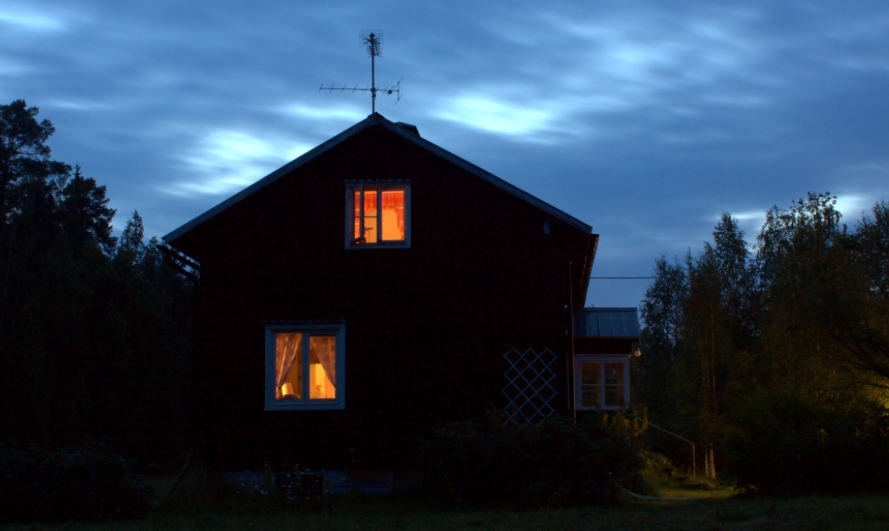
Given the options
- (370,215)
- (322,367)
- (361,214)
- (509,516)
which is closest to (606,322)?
(370,215)

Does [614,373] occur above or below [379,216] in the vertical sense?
below

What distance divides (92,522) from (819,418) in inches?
453

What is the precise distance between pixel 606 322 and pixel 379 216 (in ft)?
18.2

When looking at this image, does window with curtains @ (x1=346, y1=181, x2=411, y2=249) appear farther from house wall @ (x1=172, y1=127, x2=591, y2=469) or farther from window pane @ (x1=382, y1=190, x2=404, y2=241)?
house wall @ (x1=172, y1=127, x2=591, y2=469)

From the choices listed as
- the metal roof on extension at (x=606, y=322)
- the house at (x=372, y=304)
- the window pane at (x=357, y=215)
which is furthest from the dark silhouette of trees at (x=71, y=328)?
the metal roof on extension at (x=606, y=322)

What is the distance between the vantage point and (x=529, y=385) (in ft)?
47.7

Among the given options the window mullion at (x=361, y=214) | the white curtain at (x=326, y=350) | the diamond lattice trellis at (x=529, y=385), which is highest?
the window mullion at (x=361, y=214)

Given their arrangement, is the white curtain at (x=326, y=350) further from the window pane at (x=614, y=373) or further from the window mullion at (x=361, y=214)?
the window pane at (x=614, y=373)

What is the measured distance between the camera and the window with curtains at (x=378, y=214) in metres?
15.1

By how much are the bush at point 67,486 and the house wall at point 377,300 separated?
3034 mm

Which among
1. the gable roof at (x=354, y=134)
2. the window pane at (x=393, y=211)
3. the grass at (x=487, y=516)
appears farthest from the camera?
the window pane at (x=393, y=211)

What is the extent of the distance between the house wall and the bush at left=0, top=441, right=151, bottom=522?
119 inches

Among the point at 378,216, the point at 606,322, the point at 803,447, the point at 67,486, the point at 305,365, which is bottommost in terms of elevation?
the point at 67,486

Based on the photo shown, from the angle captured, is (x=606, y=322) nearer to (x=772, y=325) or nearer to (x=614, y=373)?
(x=614, y=373)
